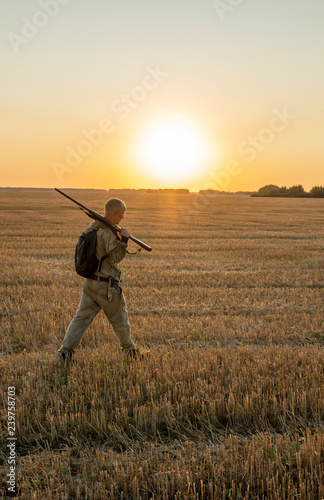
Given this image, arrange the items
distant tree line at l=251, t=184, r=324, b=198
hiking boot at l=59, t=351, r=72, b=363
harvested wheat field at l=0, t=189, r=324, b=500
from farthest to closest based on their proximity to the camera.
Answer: distant tree line at l=251, t=184, r=324, b=198, hiking boot at l=59, t=351, r=72, b=363, harvested wheat field at l=0, t=189, r=324, b=500

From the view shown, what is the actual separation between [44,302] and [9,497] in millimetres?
6352

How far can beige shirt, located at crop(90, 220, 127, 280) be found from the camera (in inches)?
204

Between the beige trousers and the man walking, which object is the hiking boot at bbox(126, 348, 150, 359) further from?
the beige trousers

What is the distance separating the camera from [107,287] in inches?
211

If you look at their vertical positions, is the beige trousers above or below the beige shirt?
below

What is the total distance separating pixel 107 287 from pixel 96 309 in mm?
450

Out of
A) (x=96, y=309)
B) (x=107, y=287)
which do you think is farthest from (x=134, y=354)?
(x=107, y=287)

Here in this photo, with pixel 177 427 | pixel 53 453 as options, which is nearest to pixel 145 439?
pixel 177 427

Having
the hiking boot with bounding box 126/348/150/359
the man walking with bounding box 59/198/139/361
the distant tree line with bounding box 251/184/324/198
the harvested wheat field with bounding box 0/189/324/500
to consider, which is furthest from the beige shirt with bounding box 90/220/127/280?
the distant tree line with bounding box 251/184/324/198

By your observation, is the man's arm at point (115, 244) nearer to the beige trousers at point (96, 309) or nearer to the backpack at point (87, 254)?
the backpack at point (87, 254)

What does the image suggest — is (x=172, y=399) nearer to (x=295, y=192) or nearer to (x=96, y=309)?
(x=96, y=309)

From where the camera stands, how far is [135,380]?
197 inches

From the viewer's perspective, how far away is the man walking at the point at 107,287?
523 centimetres

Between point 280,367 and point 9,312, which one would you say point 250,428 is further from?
point 9,312
